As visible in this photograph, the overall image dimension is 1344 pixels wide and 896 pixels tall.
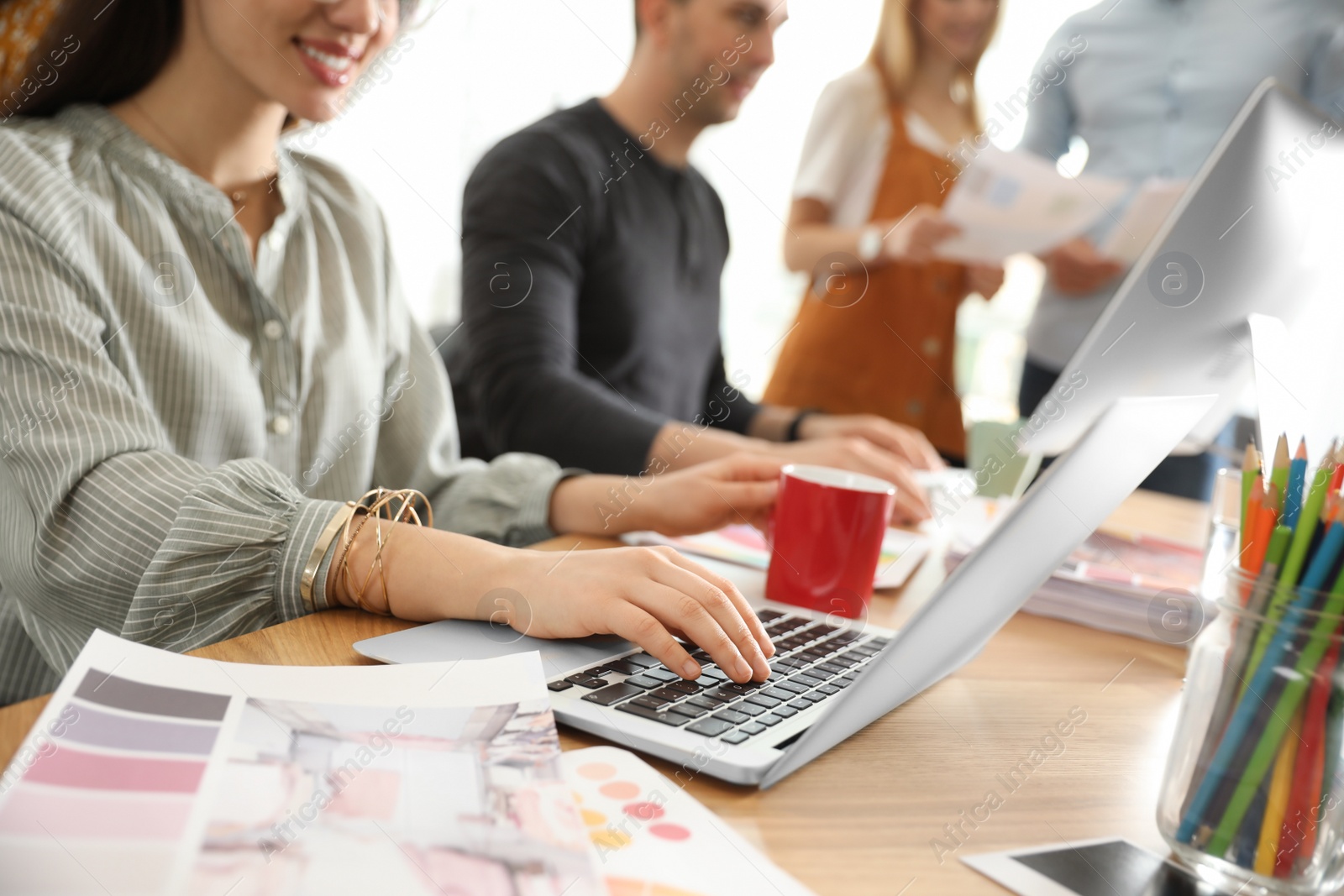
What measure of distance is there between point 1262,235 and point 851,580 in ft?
1.23

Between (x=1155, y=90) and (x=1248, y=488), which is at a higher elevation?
(x=1155, y=90)

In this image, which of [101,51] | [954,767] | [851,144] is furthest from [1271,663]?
[851,144]

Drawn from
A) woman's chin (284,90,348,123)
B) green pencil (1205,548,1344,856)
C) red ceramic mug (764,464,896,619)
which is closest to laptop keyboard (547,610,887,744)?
red ceramic mug (764,464,896,619)

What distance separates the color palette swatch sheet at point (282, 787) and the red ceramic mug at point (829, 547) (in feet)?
1.07

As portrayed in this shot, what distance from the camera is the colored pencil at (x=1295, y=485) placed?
481 mm

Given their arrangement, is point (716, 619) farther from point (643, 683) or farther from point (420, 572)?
point (420, 572)

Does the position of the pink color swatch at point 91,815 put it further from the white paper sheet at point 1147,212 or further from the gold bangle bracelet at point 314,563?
the white paper sheet at point 1147,212

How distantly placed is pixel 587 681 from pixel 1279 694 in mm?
345

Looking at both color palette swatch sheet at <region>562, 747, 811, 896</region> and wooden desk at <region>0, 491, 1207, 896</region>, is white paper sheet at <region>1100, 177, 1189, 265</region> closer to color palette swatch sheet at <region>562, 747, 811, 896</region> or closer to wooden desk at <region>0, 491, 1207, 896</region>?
wooden desk at <region>0, 491, 1207, 896</region>

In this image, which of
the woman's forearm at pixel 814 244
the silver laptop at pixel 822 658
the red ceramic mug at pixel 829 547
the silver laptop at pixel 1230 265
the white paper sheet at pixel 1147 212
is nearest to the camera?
the silver laptop at pixel 822 658

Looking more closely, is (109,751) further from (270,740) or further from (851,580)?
(851,580)

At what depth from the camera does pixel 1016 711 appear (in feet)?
2.18

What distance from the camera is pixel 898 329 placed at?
1.95 meters

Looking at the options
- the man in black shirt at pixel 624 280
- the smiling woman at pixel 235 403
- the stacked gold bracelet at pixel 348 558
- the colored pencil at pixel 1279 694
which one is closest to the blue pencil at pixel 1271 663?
the colored pencil at pixel 1279 694
